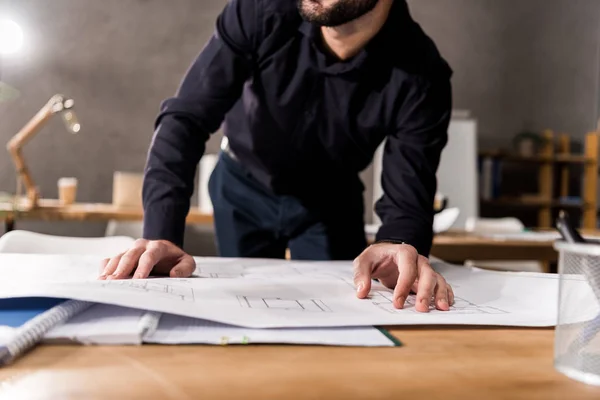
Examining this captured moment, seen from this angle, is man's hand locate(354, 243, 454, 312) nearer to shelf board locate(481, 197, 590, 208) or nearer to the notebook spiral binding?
the notebook spiral binding

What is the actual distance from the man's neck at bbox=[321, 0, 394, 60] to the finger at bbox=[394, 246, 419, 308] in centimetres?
58

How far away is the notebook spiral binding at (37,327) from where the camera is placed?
0.37 metres

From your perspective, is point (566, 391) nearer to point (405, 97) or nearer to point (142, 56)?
point (405, 97)

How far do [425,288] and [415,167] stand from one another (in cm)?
48

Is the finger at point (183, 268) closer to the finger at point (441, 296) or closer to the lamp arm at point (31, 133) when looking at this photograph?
the finger at point (441, 296)

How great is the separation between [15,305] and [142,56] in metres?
3.18

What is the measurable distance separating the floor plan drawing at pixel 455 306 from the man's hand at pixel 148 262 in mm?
→ 237

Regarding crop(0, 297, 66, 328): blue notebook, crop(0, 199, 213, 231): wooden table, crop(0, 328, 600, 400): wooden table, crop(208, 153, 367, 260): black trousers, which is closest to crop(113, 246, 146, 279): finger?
crop(0, 297, 66, 328): blue notebook

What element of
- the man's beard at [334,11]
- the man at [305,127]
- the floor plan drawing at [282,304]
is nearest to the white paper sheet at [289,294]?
the floor plan drawing at [282,304]

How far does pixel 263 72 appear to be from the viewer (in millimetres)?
1176

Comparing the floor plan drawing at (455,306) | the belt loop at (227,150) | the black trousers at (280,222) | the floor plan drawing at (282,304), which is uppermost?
the belt loop at (227,150)

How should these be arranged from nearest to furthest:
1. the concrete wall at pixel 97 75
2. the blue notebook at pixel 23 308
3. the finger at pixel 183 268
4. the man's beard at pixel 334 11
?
the blue notebook at pixel 23 308
the finger at pixel 183 268
the man's beard at pixel 334 11
the concrete wall at pixel 97 75

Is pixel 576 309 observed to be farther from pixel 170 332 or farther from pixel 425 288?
pixel 170 332

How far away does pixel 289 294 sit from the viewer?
1.98ft
